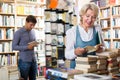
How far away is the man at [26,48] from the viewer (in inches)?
137

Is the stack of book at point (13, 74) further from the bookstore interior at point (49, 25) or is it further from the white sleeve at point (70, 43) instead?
the white sleeve at point (70, 43)

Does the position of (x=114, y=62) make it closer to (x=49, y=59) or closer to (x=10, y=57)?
(x=49, y=59)

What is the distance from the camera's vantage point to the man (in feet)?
11.4

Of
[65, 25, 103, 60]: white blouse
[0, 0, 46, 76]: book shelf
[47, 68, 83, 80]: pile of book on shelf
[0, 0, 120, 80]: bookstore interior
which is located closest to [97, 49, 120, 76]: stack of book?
→ [47, 68, 83, 80]: pile of book on shelf

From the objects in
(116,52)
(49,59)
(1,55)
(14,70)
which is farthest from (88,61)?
(1,55)

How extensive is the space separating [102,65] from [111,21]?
5.22 m

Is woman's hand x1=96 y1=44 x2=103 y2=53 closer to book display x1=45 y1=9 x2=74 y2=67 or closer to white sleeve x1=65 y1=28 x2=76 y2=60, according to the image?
white sleeve x1=65 y1=28 x2=76 y2=60

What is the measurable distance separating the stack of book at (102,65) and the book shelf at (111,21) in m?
4.93

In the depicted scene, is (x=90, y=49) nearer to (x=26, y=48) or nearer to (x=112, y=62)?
(x=112, y=62)

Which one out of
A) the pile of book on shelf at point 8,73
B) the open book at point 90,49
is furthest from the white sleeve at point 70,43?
the pile of book on shelf at point 8,73

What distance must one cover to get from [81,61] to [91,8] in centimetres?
62

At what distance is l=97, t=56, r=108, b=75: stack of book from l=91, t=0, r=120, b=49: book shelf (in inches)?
194

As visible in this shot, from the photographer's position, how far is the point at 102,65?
1.55m

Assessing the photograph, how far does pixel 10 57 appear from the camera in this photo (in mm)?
5844
